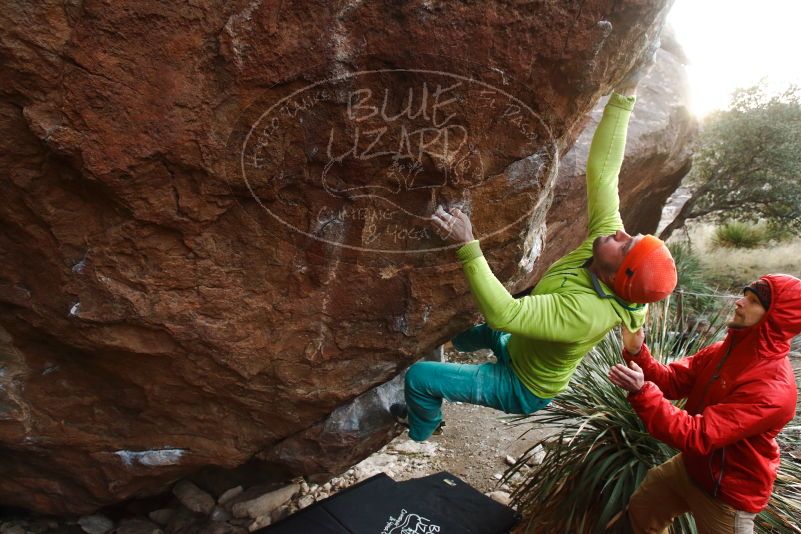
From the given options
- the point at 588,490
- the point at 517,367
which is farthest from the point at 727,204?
the point at 517,367

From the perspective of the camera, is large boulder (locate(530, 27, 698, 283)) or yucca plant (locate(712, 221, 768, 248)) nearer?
large boulder (locate(530, 27, 698, 283))

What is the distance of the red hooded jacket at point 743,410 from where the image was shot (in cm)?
249

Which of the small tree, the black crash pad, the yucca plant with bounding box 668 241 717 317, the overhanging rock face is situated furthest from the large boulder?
the small tree

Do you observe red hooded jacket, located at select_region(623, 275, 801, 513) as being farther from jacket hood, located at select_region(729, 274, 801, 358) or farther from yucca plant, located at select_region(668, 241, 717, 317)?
yucca plant, located at select_region(668, 241, 717, 317)

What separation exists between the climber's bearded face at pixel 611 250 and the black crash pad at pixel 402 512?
187 centimetres

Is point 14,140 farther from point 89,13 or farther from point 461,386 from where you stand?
point 461,386

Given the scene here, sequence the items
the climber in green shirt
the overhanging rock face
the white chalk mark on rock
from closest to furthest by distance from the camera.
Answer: the overhanging rock face, the climber in green shirt, the white chalk mark on rock

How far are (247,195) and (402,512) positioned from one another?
7.30 ft

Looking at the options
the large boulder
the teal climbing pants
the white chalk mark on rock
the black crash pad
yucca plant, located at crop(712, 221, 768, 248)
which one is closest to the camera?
the teal climbing pants

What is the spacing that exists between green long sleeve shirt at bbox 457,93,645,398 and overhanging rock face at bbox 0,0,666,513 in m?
0.23

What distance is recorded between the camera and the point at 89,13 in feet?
7.11

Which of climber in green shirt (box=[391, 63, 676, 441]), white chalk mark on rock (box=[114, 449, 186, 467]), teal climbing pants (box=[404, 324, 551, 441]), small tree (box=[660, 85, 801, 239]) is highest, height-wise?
small tree (box=[660, 85, 801, 239])

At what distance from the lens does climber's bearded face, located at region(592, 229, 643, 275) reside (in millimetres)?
2668

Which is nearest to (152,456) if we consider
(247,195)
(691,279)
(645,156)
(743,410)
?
(247,195)
